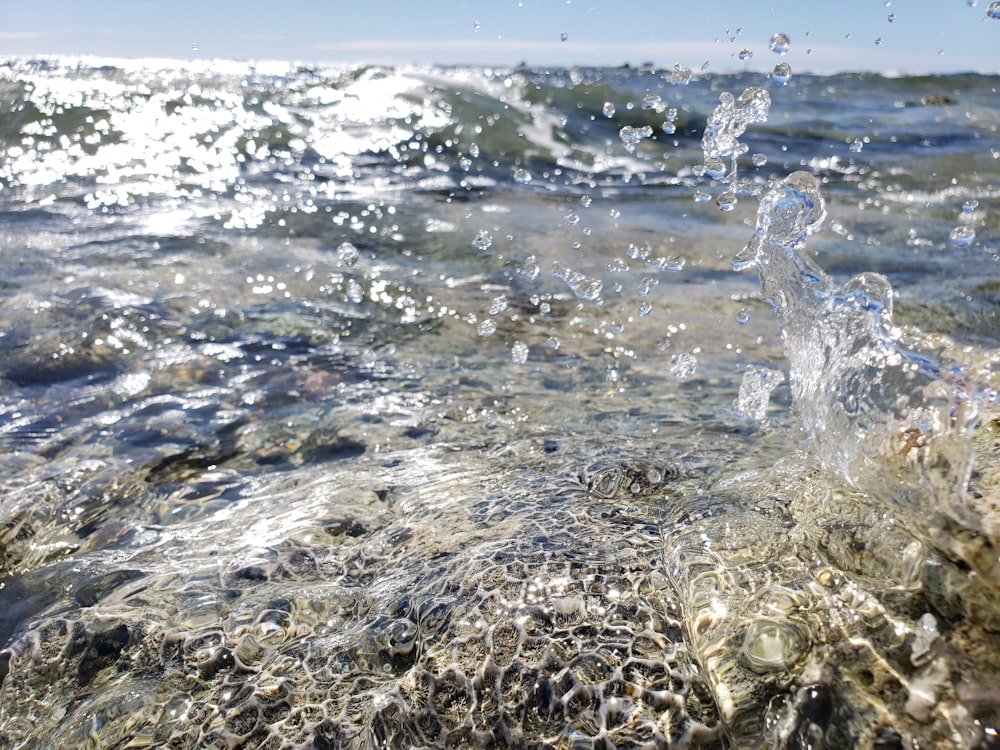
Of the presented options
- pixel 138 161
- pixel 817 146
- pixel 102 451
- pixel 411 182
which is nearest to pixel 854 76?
pixel 817 146

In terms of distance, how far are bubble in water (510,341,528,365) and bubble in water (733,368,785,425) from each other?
101 cm

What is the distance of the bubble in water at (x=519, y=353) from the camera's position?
12.1ft

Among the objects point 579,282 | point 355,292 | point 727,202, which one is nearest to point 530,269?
point 579,282

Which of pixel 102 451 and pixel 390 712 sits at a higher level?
pixel 390 712

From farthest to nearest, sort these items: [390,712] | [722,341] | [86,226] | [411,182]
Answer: [411,182]
[86,226]
[722,341]
[390,712]

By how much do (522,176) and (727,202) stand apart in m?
2.51

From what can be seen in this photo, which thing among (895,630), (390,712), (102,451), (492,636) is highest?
(895,630)

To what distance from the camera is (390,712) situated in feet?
4.79

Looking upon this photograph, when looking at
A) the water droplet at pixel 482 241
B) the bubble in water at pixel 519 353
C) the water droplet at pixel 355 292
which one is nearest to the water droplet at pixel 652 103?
the water droplet at pixel 482 241

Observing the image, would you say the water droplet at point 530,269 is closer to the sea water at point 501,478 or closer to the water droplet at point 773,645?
the sea water at point 501,478

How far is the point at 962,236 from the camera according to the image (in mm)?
5824

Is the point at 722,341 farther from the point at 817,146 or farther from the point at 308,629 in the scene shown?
the point at 817,146

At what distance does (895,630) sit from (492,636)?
2.37ft

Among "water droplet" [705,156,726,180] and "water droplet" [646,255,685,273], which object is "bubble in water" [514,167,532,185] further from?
"water droplet" [646,255,685,273]
